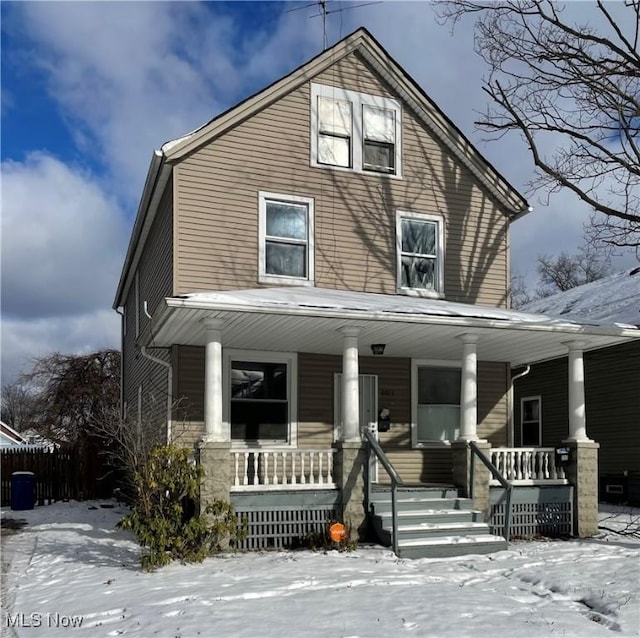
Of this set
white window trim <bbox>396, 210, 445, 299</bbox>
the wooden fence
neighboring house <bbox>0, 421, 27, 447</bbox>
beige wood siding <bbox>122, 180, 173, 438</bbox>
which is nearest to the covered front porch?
white window trim <bbox>396, 210, 445, 299</bbox>

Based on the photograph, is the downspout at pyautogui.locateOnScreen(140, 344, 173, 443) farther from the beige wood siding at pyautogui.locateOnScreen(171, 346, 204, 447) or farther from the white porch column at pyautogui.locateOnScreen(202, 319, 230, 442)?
the white porch column at pyautogui.locateOnScreen(202, 319, 230, 442)

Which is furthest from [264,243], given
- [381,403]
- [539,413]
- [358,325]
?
[539,413]

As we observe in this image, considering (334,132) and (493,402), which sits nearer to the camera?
(334,132)

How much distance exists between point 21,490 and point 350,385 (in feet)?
27.6

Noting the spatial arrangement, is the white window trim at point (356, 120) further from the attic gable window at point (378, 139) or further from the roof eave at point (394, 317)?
the roof eave at point (394, 317)

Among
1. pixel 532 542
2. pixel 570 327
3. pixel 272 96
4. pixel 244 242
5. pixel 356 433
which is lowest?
pixel 532 542

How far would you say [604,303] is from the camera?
63.2ft

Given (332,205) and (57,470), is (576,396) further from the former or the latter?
(57,470)

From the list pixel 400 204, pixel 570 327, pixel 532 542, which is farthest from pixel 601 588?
pixel 400 204

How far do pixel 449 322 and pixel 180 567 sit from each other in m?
5.02

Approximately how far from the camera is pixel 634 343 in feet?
53.6

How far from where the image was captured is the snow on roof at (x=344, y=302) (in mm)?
9570

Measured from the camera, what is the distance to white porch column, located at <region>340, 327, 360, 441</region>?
34.0 ft

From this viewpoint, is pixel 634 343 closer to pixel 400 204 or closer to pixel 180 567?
pixel 400 204
